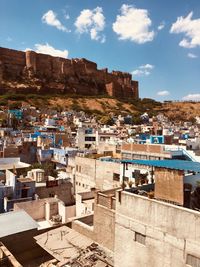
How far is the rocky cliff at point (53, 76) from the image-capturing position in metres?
90.0

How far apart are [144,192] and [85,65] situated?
103337 millimetres

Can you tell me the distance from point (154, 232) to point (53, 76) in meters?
95.8

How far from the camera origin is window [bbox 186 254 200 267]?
716 cm

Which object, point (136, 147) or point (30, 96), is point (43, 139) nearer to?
point (136, 147)

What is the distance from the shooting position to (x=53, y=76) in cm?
9944

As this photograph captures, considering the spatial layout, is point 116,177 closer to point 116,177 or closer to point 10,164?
point 116,177

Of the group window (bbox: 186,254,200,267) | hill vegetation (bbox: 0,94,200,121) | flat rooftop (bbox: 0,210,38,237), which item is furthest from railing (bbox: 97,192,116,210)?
hill vegetation (bbox: 0,94,200,121)

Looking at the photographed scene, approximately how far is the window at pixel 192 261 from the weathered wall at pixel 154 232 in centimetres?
10

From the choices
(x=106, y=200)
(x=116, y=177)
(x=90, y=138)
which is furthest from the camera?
(x=90, y=138)

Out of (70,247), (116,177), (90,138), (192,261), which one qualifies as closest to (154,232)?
(192,261)

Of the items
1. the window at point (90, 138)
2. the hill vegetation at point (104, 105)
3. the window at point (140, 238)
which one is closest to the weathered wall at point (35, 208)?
the window at point (140, 238)

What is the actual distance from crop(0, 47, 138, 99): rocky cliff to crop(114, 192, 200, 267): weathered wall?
81598 millimetres

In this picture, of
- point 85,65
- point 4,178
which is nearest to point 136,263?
point 4,178

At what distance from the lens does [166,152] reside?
20.7 m
